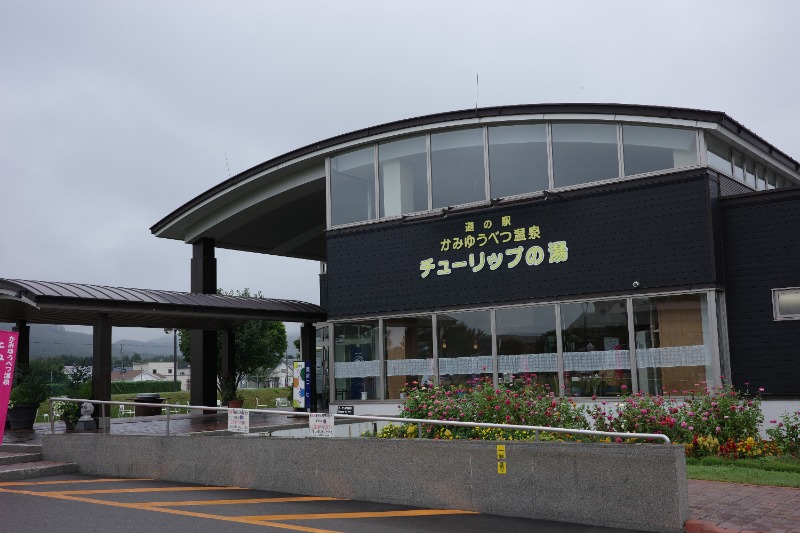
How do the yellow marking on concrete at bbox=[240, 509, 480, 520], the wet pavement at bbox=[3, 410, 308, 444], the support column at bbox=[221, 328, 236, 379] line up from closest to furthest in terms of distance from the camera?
the yellow marking on concrete at bbox=[240, 509, 480, 520]
the wet pavement at bbox=[3, 410, 308, 444]
the support column at bbox=[221, 328, 236, 379]

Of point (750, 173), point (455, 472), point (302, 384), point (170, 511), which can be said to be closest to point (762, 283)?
point (750, 173)

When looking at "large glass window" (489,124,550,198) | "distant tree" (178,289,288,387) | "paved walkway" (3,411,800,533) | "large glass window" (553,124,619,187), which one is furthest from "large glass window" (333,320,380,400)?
"distant tree" (178,289,288,387)

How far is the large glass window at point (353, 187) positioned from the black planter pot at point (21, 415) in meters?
8.57

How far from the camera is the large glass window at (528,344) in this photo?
17031 millimetres

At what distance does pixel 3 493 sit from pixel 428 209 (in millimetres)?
10879

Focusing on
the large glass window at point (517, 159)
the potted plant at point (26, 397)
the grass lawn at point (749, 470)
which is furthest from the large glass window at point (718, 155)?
the potted plant at point (26, 397)

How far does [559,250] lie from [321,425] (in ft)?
25.7

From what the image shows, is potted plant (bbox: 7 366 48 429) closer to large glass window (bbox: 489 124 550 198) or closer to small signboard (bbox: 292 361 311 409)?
small signboard (bbox: 292 361 311 409)

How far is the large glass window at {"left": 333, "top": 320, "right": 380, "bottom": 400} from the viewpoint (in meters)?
19.7

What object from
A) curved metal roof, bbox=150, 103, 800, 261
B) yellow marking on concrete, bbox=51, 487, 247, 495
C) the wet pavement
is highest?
curved metal roof, bbox=150, 103, 800, 261

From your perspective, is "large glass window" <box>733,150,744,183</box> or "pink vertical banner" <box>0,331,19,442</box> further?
"large glass window" <box>733,150,744,183</box>

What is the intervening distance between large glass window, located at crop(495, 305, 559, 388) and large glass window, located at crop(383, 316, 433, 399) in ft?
6.22

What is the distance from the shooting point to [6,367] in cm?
1538

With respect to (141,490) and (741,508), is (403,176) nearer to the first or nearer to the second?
(141,490)
